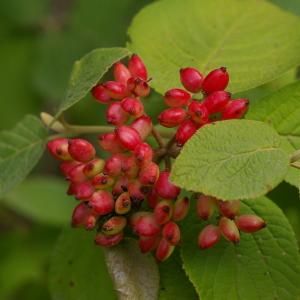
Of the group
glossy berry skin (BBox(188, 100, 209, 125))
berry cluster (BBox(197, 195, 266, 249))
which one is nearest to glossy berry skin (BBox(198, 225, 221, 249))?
berry cluster (BBox(197, 195, 266, 249))

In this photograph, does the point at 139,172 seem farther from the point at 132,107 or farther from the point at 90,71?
the point at 90,71

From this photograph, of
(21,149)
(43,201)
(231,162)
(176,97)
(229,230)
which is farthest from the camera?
(43,201)

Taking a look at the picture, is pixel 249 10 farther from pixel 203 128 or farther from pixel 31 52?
pixel 31 52

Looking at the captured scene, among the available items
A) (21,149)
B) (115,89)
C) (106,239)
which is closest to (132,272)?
(106,239)

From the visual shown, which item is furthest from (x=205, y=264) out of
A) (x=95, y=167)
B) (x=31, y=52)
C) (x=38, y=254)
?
(x=31, y=52)

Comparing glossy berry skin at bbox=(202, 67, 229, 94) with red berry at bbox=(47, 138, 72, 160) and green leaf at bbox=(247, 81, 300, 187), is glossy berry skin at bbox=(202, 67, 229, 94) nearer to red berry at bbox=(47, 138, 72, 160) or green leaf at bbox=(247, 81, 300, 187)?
green leaf at bbox=(247, 81, 300, 187)

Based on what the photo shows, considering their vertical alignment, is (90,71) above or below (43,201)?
above

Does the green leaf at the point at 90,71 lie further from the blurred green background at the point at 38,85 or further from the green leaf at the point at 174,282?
the blurred green background at the point at 38,85
